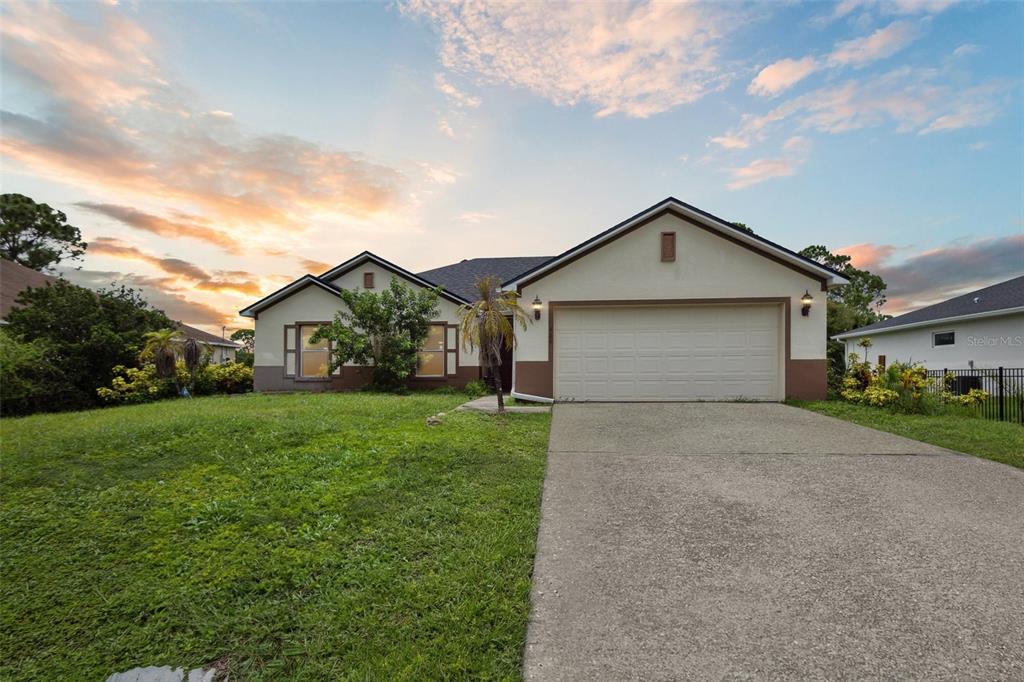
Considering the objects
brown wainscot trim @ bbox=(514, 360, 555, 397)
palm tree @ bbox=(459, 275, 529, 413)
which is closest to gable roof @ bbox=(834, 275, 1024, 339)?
brown wainscot trim @ bbox=(514, 360, 555, 397)

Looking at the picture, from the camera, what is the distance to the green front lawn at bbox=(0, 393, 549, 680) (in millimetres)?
2229

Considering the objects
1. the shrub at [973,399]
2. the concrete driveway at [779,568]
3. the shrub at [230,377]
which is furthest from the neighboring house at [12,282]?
the shrub at [973,399]

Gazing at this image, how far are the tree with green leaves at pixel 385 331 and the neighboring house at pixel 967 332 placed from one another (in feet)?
45.2

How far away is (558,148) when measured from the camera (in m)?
12.6

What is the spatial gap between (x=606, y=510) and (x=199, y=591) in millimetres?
3047

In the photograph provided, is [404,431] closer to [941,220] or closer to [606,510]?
[606,510]

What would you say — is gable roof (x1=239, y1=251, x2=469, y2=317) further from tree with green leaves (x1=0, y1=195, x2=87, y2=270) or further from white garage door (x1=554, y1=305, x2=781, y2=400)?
tree with green leaves (x1=0, y1=195, x2=87, y2=270)

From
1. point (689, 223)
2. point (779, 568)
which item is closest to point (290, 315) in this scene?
point (689, 223)

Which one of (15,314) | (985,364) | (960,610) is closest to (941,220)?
(985,364)

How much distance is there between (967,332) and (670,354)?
1303 cm

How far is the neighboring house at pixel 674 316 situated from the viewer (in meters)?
10.3

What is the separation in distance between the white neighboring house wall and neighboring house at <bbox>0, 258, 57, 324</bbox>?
29.6 metres

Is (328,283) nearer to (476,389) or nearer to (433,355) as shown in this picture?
(433,355)

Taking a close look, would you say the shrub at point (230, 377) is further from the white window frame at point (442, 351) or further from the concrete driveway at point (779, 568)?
the concrete driveway at point (779, 568)
